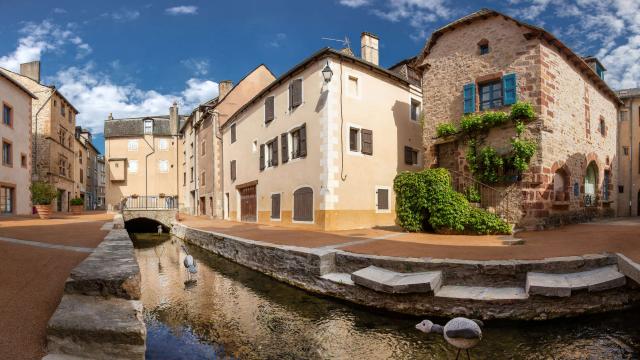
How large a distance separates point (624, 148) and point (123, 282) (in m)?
31.2

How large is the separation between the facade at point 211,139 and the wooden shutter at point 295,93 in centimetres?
1004

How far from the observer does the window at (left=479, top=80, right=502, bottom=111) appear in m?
13.6

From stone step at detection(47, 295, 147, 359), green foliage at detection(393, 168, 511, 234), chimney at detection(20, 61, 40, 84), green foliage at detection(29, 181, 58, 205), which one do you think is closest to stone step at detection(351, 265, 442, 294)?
stone step at detection(47, 295, 147, 359)

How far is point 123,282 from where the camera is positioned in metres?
3.53

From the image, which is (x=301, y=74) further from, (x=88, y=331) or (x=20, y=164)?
(x=20, y=164)

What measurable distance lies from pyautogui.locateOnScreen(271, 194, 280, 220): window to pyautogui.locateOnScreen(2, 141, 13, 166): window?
16.2 meters

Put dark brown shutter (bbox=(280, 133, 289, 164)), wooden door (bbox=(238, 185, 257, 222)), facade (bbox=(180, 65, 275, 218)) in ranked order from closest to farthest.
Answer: dark brown shutter (bbox=(280, 133, 289, 164)) → wooden door (bbox=(238, 185, 257, 222)) → facade (bbox=(180, 65, 275, 218))

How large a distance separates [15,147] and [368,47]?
72.9 ft

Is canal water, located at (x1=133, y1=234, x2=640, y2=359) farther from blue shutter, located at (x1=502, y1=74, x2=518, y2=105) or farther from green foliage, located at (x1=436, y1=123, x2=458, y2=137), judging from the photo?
green foliage, located at (x1=436, y1=123, x2=458, y2=137)

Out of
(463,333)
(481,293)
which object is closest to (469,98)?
(481,293)

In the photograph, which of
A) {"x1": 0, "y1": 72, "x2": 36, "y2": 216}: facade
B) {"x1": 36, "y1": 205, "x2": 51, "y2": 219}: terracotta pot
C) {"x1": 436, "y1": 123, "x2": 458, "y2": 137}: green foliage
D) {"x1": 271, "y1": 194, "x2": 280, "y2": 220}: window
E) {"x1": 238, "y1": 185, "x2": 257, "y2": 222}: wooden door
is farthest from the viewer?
{"x1": 238, "y1": 185, "x2": 257, "y2": 222}: wooden door

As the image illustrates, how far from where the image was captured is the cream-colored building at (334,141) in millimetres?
15141

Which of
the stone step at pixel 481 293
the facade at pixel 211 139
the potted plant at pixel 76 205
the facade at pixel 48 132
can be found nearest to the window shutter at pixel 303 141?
the stone step at pixel 481 293

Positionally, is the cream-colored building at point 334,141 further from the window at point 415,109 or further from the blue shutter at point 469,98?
the blue shutter at point 469,98
